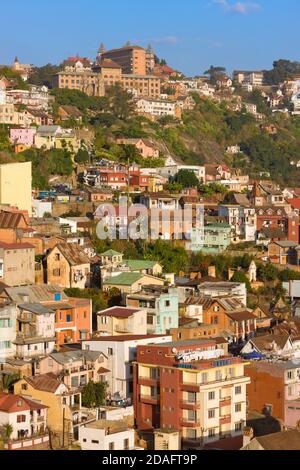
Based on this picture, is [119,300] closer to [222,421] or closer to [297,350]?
[297,350]

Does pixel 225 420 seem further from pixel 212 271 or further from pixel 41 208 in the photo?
pixel 41 208

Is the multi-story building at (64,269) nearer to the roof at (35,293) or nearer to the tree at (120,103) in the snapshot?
the roof at (35,293)

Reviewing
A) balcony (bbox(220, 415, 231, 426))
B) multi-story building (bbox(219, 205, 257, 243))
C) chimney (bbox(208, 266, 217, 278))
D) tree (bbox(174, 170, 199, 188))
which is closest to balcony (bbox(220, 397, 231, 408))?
balcony (bbox(220, 415, 231, 426))

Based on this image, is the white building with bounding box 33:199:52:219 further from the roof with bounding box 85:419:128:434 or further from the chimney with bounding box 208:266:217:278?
the roof with bounding box 85:419:128:434

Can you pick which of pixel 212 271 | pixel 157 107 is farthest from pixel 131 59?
pixel 212 271

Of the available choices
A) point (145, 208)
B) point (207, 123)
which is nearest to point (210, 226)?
point (145, 208)

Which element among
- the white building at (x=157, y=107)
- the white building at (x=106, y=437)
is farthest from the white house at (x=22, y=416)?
the white building at (x=157, y=107)
